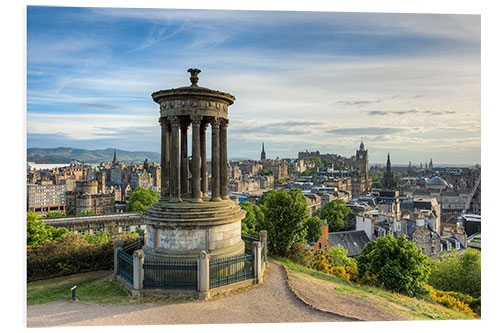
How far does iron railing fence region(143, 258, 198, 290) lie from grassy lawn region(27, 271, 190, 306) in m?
0.50

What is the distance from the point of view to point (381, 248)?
18859mm

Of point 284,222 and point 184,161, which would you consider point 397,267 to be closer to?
point 284,222

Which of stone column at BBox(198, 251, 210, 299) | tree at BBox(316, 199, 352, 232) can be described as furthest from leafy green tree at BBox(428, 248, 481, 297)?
tree at BBox(316, 199, 352, 232)

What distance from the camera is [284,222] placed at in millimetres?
22328

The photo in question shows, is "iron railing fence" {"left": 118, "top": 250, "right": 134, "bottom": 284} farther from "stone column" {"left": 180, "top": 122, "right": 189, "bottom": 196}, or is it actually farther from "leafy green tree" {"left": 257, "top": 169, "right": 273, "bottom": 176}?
"leafy green tree" {"left": 257, "top": 169, "right": 273, "bottom": 176}

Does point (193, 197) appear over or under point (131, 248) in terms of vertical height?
over

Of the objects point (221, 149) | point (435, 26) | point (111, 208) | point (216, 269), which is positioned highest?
point (435, 26)

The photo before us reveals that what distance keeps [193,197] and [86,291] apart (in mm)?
5923

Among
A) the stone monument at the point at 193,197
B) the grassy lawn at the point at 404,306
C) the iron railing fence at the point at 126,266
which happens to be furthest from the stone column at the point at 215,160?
the grassy lawn at the point at 404,306

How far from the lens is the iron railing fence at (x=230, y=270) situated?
13789 millimetres

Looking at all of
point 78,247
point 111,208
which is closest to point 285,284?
point 78,247

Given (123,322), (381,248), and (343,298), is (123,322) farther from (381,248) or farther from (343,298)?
(381,248)

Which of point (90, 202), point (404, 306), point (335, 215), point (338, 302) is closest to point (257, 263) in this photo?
point (338, 302)
